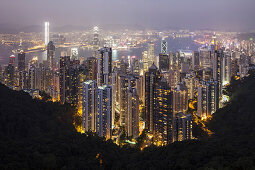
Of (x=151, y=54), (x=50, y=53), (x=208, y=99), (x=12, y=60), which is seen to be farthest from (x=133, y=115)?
(x=50, y=53)

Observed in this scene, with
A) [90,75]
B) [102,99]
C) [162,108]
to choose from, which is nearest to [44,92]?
[90,75]

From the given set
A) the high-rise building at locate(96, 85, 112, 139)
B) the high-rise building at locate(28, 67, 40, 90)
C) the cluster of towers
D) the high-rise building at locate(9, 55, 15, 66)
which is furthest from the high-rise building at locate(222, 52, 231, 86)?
the high-rise building at locate(9, 55, 15, 66)

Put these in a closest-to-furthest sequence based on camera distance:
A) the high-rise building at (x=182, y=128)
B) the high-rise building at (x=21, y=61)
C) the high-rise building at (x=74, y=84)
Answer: the high-rise building at (x=182, y=128), the high-rise building at (x=74, y=84), the high-rise building at (x=21, y=61)

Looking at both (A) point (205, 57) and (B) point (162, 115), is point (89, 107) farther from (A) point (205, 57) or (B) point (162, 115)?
(A) point (205, 57)

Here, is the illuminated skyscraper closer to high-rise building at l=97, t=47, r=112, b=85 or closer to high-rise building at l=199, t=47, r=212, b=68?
high-rise building at l=199, t=47, r=212, b=68

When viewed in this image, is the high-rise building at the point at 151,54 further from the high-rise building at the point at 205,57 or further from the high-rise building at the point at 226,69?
the high-rise building at the point at 226,69

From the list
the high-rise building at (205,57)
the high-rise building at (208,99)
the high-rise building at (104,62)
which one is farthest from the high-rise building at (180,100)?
the high-rise building at (205,57)
